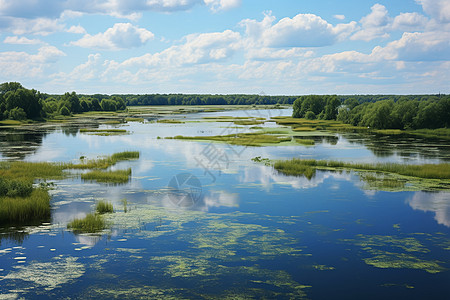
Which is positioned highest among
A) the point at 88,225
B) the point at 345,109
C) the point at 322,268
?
the point at 345,109

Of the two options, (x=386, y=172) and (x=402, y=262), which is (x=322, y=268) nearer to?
(x=402, y=262)

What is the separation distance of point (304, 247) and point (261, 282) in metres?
3.97

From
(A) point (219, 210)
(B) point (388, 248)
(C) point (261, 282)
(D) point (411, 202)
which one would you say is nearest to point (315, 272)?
(C) point (261, 282)

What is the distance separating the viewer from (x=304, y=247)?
58.0 ft

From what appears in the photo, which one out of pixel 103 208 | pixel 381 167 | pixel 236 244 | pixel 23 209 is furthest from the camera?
pixel 381 167

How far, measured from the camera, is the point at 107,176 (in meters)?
32.1

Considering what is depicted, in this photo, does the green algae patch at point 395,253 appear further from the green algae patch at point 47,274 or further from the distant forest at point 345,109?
the distant forest at point 345,109

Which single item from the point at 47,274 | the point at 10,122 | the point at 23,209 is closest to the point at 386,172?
the point at 23,209

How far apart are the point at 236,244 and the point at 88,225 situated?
294 inches

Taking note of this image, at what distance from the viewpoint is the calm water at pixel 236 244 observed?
14078mm

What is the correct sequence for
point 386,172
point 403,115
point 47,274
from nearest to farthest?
point 47,274, point 386,172, point 403,115

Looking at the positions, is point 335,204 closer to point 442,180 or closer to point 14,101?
point 442,180

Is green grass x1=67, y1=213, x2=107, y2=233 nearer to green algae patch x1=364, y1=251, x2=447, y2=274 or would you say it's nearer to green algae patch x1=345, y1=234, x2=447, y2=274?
green algae patch x1=345, y1=234, x2=447, y2=274

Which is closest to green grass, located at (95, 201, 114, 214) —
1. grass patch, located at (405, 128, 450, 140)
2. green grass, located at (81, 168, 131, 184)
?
green grass, located at (81, 168, 131, 184)
